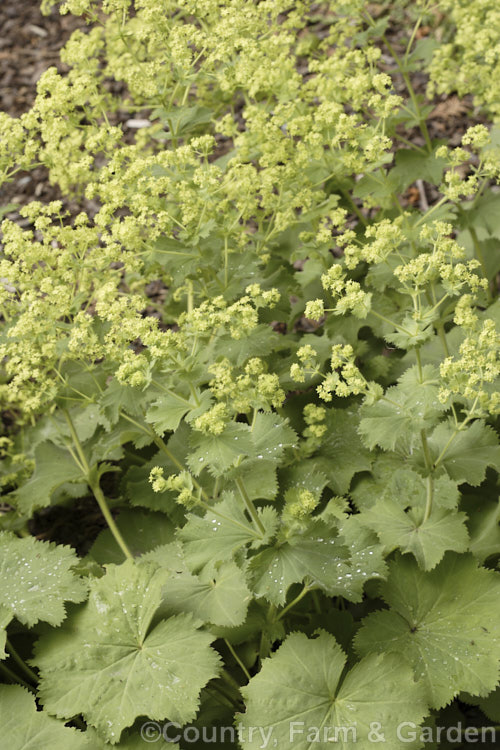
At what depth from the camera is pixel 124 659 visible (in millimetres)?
2791

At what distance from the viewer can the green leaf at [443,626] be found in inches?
104

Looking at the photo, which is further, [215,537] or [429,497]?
[429,497]

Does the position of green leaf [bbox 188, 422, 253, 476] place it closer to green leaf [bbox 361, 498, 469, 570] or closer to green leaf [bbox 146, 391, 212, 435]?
green leaf [bbox 146, 391, 212, 435]

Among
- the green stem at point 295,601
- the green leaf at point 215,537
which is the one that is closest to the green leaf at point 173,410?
the green leaf at point 215,537

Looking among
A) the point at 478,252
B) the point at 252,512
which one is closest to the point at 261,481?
the point at 252,512

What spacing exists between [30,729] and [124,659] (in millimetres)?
414

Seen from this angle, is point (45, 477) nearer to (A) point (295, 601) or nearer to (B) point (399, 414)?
(A) point (295, 601)

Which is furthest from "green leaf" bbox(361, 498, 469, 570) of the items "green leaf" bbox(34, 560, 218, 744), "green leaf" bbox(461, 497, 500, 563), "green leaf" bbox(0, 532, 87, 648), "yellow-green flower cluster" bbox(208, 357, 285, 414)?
"green leaf" bbox(0, 532, 87, 648)

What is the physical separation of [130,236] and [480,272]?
2.01 meters

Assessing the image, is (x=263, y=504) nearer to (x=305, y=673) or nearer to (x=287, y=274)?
(x=305, y=673)

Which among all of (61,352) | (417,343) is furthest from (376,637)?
(61,352)

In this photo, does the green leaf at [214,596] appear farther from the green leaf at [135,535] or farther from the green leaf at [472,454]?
the green leaf at [472,454]

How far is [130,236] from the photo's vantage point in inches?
117

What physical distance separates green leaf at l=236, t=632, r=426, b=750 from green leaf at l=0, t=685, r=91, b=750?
0.65m
